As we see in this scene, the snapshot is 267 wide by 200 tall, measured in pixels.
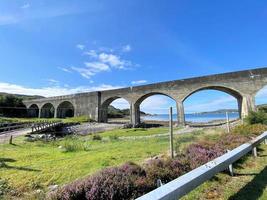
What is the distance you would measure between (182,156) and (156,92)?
22.9 m

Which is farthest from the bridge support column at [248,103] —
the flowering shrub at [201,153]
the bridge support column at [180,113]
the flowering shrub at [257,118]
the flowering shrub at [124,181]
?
the flowering shrub at [124,181]

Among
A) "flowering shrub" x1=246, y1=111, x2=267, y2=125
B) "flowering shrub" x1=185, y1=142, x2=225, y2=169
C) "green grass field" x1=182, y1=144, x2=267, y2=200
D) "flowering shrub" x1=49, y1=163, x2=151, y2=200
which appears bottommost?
"green grass field" x1=182, y1=144, x2=267, y2=200

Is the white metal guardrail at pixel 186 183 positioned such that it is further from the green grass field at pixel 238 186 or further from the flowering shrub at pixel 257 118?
the flowering shrub at pixel 257 118

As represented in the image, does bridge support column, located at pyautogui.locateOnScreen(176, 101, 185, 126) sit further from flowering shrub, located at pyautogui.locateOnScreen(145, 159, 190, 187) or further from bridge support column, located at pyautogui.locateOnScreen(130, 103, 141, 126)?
flowering shrub, located at pyautogui.locateOnScreen(145, 159, 190, 187)

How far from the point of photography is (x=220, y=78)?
23.2 m

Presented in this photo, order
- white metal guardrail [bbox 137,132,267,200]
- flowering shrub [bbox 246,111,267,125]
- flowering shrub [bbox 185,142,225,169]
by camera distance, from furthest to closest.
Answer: flowering shrub [bbox 246,111,267,125]
flowering shrub [bbox 185,142,225,169]
white metal guardrail [bbox 137,132,267,200]

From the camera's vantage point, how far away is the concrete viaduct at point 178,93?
21.4 m

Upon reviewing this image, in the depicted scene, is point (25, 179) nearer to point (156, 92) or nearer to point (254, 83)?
point (254, 83)

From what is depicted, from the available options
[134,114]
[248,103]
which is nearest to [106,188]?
[248,103]

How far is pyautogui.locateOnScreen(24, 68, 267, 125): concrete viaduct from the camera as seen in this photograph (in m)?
21.4

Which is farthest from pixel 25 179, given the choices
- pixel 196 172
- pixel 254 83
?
pixel 254 83

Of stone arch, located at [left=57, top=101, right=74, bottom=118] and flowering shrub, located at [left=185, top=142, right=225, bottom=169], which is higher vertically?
stone arch, located at [left=57, top=101, right=74, bottom=118]

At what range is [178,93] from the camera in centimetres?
2600

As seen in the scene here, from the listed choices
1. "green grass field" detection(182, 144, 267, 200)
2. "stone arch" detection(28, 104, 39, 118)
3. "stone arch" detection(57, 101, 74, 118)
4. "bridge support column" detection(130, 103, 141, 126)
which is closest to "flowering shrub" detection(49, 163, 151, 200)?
"green grass field" detection(182, 144, 267, 200)
